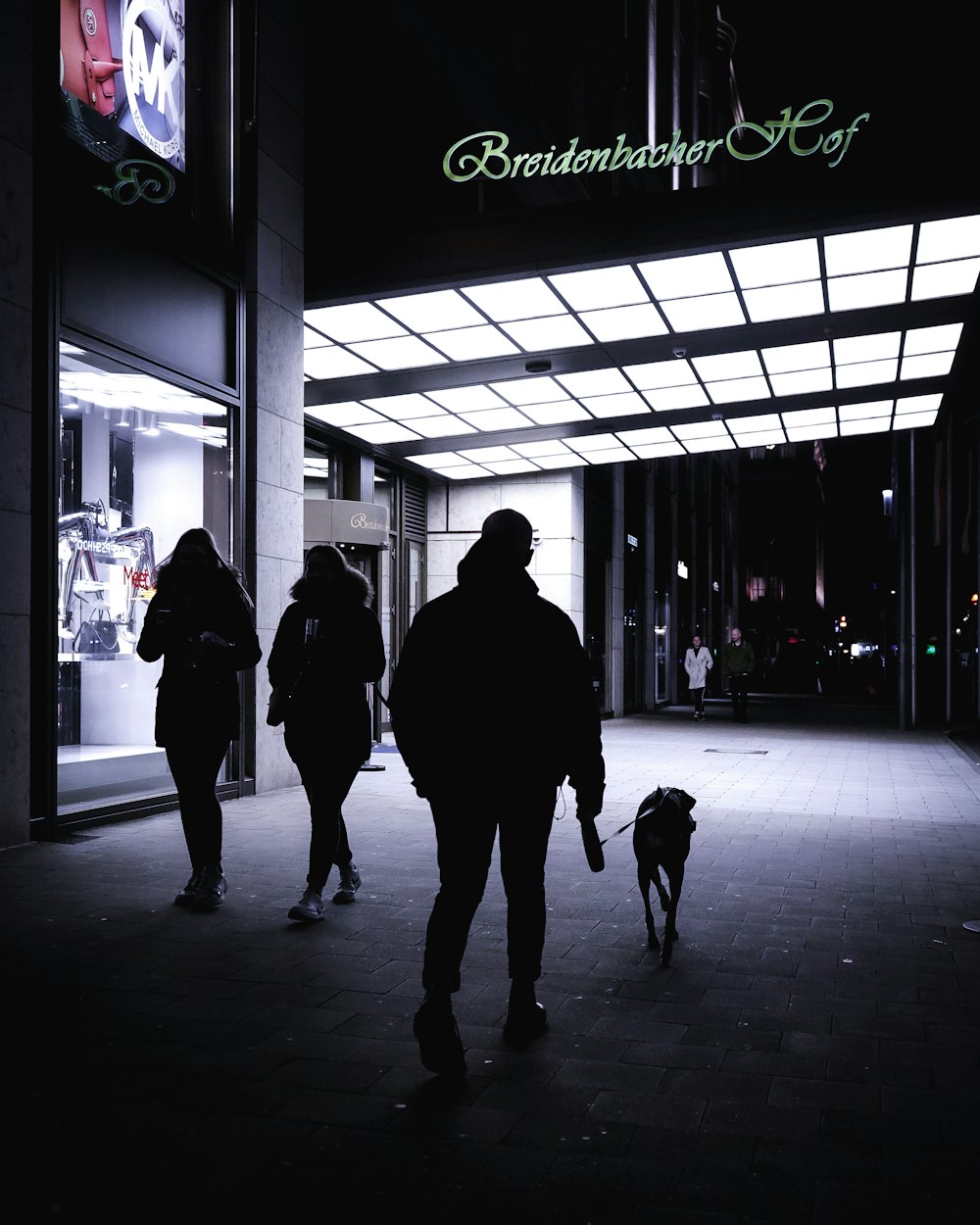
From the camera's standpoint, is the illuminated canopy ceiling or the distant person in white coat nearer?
the illuminated canopy ceiling

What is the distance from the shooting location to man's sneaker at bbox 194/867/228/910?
18.9ft

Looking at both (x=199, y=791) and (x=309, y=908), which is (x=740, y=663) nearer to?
(x=199, y=791)

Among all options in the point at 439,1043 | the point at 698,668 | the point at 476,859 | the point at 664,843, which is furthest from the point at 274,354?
the point at 698,668

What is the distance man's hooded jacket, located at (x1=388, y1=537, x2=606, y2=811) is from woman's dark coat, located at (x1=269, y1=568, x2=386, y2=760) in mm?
1845

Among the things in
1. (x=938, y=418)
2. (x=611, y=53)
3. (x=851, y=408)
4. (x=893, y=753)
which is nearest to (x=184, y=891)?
(x=893, y=753)

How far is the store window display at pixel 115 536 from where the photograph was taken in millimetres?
8258

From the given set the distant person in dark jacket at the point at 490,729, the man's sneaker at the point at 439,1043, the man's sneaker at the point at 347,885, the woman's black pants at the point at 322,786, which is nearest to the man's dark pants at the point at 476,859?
the distant person in dark jacket at the point at 490,729

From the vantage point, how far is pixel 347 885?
6.06 metres

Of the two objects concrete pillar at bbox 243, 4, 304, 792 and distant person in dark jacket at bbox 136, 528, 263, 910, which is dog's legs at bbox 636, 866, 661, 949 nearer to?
distant person in dark jacket at bbox 136, 528, 263, 910

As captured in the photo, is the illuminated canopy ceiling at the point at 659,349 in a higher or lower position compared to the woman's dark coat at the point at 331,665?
higher

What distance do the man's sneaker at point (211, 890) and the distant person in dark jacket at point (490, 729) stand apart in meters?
2.49

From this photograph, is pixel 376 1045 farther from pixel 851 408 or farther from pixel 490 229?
pixel 851 408

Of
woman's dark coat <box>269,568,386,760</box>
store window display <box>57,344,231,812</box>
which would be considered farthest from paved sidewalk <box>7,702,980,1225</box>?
store window display <box>57,344,231,812</box>

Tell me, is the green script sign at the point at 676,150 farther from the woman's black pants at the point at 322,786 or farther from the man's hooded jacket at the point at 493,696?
the man's hooded jacket at the point at 493,696
